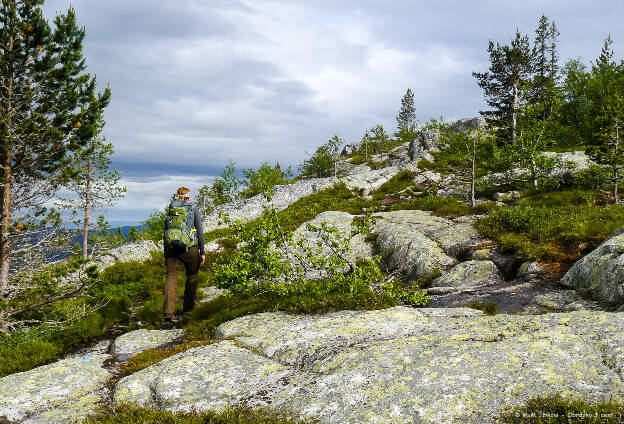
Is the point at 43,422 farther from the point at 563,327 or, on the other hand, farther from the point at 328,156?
the point at 328,156

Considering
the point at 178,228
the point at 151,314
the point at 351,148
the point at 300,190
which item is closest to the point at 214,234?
the point at 151,314

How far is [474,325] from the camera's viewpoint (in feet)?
20.1

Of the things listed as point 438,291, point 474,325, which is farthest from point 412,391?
point 438,291

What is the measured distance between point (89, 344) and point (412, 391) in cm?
1004

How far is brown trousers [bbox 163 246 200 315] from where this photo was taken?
10.7 metres

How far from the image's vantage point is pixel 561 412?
3549 millimetres

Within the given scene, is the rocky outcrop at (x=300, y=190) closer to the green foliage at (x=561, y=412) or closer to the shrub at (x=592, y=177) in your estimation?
the shrub at (x=592, y=177)

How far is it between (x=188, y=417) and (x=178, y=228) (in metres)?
7.12

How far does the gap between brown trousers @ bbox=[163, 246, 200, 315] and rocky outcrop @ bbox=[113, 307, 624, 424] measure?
4.81 m

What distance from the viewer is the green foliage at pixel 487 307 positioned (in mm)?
8383

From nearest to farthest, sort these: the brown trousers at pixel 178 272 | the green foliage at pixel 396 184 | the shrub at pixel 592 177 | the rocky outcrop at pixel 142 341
A: the rocky outcrop at pixel 142 341 < the brown trousers at pixel 178 272 < the shrub at pixel 592 177 < the green foliage at pixel 396 184

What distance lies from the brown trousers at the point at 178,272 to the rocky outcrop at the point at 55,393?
386 cm

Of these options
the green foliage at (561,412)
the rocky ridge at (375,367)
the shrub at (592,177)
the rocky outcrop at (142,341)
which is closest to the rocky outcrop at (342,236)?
the rocky outcrop at (142,341)

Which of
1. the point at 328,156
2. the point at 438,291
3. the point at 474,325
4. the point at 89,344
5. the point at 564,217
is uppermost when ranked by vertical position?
the point at 328,156
